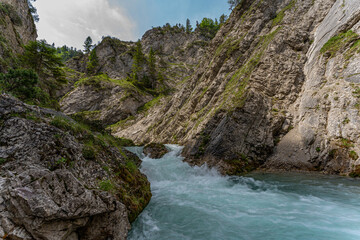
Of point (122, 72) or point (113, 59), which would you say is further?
point (113, 59)

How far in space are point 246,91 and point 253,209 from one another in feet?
48.0

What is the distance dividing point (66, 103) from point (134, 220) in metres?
49.5

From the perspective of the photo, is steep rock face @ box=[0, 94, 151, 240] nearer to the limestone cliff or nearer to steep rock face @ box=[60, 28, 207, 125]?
the limestone cliff

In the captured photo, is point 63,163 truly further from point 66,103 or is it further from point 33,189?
point 66,103

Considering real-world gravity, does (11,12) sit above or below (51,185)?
above

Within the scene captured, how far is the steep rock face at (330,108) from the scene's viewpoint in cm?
1323

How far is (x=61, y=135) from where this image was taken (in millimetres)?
6602

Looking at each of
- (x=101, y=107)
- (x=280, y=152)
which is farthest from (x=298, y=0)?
(x=101, y=107)

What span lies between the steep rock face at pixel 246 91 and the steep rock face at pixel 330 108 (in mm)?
1320

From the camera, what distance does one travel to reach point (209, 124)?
1997 cm

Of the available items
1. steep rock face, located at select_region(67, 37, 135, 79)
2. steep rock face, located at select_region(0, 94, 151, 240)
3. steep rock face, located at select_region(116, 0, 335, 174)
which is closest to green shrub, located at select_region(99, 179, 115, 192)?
steep rock face, located at select_region(0, 94, 151, 240)

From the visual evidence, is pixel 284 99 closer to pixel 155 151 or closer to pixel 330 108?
pixel 330 108

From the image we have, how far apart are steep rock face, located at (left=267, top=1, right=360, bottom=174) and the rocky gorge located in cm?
9

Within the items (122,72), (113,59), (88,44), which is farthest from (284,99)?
(88,44)
